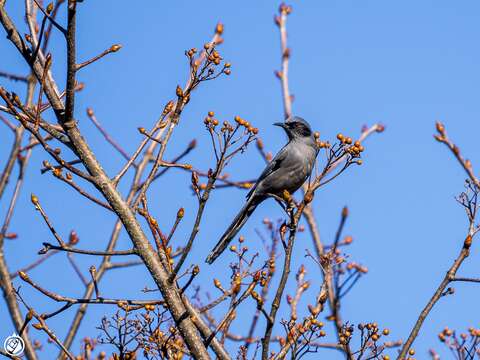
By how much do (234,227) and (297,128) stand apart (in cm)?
205

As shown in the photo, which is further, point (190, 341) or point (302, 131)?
point (302, 131)

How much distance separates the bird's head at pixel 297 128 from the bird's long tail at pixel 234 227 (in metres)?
1.04

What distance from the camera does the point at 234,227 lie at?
23.6 feet

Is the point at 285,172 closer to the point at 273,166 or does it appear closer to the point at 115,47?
the point at 273,166

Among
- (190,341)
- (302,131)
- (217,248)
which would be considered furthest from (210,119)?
(302,131)

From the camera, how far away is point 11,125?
8.37 m

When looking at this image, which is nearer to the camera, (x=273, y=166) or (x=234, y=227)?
(x=234, y=227)

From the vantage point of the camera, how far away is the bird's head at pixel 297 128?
342 inches

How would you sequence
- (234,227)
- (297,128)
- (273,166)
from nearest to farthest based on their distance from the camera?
(234,227), (273,166), (297,128)

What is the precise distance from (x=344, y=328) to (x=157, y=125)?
1807 mm

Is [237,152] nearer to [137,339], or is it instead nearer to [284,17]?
[137,339]

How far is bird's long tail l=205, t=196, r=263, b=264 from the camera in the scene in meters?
6.13

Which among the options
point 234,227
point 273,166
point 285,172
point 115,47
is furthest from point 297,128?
point 115,47

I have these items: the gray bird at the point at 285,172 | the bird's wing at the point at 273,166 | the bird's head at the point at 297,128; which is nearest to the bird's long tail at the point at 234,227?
the gray bird at the point at 285,172
